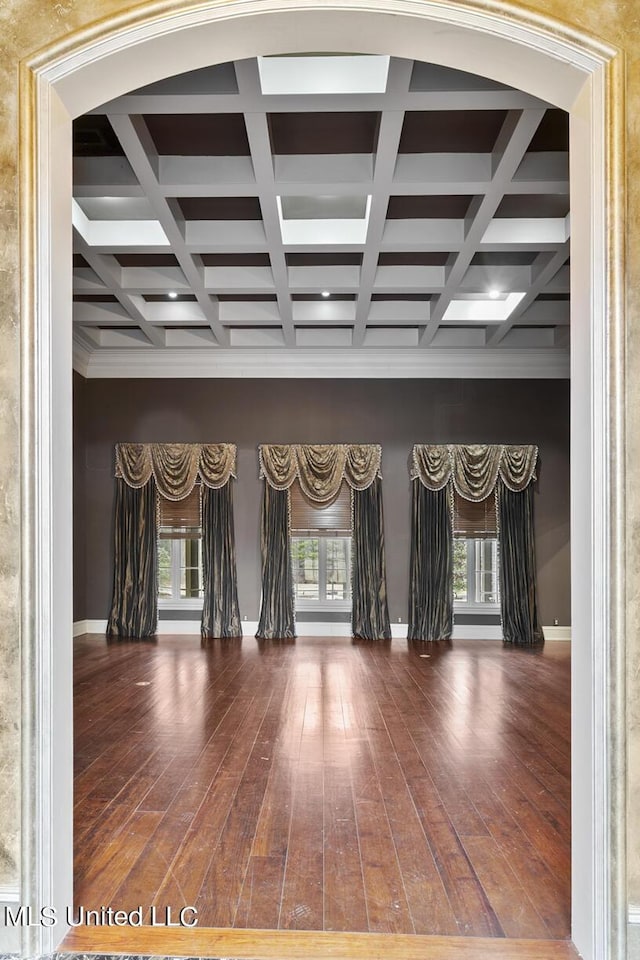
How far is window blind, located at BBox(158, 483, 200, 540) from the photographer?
9.69m

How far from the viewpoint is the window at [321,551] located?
31.4 feet

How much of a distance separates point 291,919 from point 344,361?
787 centimetres

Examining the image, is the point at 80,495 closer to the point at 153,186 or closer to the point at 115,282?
the point at 115,282

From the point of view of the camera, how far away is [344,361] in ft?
31.9

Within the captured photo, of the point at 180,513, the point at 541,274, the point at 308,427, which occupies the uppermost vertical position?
the point at 541,274

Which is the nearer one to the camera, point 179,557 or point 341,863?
point 341,863

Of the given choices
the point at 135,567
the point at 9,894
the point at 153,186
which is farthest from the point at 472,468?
the point at 9,894

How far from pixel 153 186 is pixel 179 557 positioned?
5.76 metres

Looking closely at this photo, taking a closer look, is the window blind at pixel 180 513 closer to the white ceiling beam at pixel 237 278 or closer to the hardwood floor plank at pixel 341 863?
the white ceiling beam at pixel 237 278

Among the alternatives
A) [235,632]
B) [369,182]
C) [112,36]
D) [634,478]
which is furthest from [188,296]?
[634,478]

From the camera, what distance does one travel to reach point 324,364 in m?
9.77

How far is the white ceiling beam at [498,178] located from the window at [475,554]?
10.9ft

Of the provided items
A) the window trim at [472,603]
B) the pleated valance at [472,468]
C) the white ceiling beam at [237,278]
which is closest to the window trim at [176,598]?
the pleated valance at [472,468]

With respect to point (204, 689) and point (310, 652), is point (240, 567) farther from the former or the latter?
point (204, 689)
